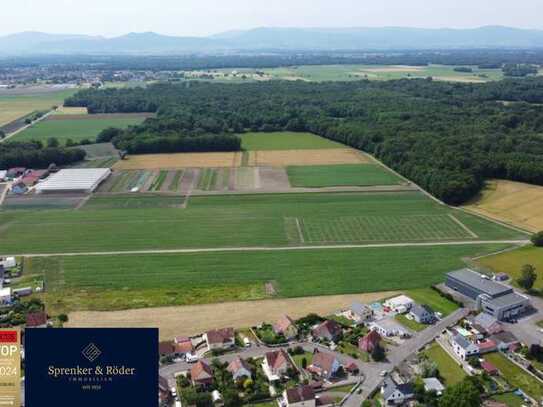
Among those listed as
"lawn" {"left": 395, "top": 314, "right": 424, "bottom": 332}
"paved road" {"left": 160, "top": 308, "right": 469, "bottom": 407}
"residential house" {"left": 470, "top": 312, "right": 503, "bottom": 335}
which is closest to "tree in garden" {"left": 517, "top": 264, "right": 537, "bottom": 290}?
"residential house" {"left": 470, "top": 312, "right": 503, "bottom": 335}

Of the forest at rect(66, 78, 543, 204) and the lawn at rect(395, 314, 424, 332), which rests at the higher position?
the forest at rect(66, 78, 543, 204)

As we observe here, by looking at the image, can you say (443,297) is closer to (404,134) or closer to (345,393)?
(345,393)

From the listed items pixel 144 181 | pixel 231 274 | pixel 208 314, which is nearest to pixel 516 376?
pixel 208 314

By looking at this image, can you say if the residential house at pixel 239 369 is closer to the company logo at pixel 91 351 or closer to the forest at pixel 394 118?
the company logo at pixel 91 351

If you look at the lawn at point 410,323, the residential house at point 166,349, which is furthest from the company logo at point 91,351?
the lawn at point 410,323

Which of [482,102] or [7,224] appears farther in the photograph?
[482,102]

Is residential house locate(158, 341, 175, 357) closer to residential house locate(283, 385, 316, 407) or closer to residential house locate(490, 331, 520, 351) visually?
residential house locate(283, 385, 316, 407)

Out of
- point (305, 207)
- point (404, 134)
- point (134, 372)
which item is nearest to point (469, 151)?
point (404, 134)
